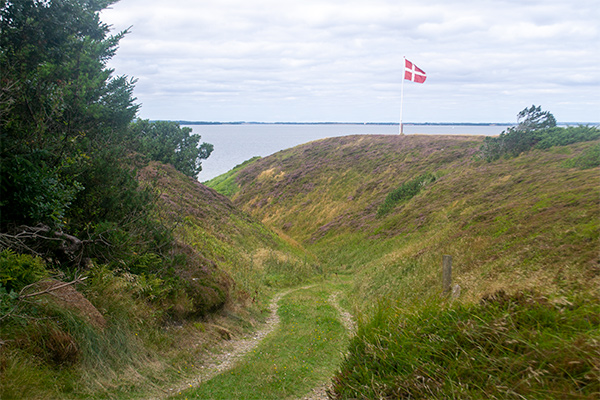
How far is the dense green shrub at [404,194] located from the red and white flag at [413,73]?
44.6ft

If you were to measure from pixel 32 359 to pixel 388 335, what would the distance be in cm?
446

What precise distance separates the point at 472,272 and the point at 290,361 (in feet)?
18.9

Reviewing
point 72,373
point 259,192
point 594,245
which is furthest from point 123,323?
point 259,192

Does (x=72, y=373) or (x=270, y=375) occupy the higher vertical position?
(x=72, y=373)

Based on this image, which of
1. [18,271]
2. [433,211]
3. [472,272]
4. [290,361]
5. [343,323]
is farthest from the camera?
[433,211]

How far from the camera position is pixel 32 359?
5.01 meters

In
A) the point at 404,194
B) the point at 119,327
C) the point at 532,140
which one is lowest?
the point at 119,327

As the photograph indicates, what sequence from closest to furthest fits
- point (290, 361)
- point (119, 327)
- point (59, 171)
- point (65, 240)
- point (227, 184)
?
point (119, 327)
point (65, 240)
point (59, 171)
point (290, 361)
point (227, 184)

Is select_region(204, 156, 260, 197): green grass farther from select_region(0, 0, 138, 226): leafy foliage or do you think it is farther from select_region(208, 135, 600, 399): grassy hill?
select_region(0, 0, 138, 226): leafy foliage

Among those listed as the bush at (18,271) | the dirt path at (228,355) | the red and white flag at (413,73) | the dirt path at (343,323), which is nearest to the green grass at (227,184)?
the red and white flag at (413,73)

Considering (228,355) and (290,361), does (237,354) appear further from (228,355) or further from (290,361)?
(290,361)

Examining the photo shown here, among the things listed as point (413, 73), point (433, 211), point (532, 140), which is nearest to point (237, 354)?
point (433, 211)

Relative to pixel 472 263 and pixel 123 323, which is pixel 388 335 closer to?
pixel 123 323

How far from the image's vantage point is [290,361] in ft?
27.1
